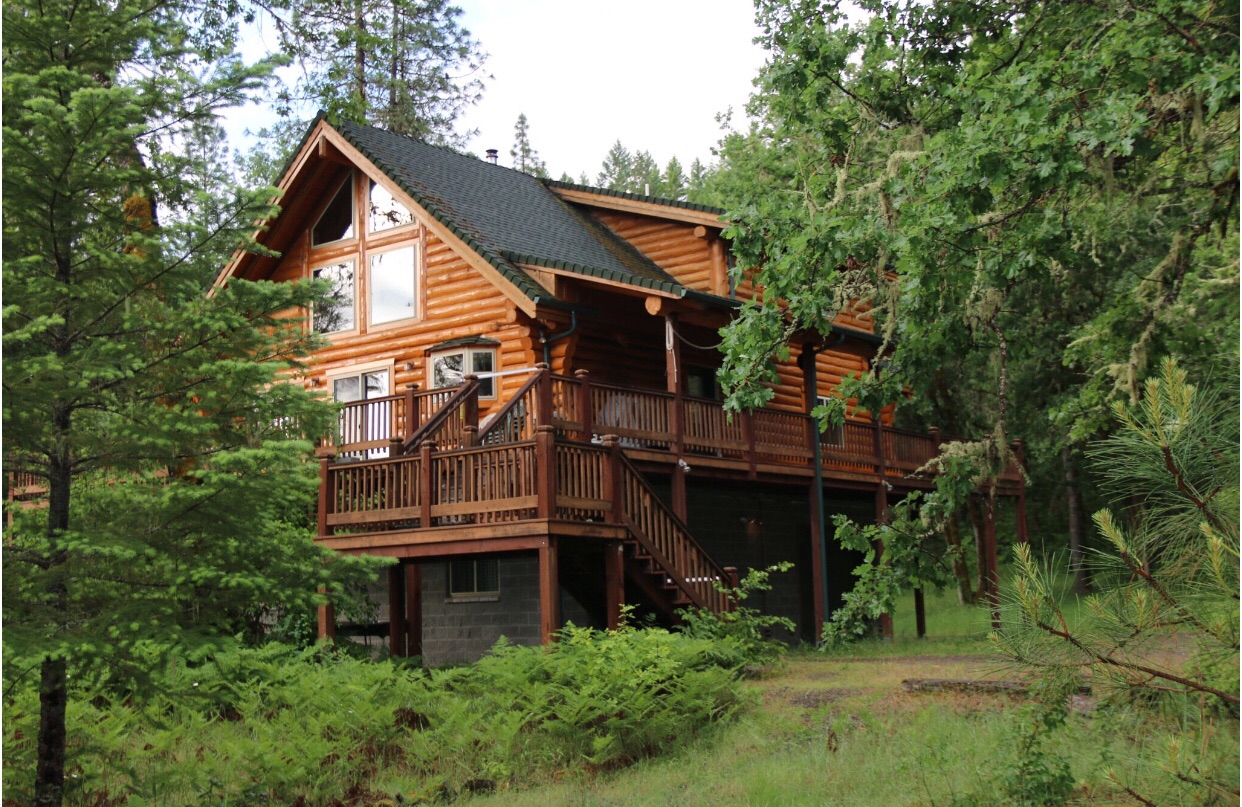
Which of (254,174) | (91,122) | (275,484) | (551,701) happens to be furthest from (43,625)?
(254,174)

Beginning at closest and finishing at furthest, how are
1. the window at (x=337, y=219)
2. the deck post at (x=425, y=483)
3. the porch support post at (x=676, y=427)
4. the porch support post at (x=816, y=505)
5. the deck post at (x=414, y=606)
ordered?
the deck post at (x=425, y=483)
the deck post at (x=414, y=606)
the porch support post at (x=676, y=427)
the porch support post at (x=816, y=505)
the window at (x=337, y=219)

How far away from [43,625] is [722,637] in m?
8.38

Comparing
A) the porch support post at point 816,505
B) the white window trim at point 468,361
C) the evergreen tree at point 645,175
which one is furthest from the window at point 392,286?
the evergreen tree at point 645,175

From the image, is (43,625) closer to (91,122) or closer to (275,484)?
(275,484)

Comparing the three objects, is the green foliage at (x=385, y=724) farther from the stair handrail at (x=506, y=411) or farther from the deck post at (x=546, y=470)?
the stair handrail at (x=506, y=411)

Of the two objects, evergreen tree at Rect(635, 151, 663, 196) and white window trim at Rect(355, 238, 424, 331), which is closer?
white window trim at Rect(355, 238, 424, 331)

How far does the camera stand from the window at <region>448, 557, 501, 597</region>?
64.4 feet

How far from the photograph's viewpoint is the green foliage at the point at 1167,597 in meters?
5.45

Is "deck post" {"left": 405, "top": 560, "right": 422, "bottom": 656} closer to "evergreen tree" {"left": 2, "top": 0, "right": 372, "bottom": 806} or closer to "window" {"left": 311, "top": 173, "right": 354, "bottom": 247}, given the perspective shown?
"evergreen tree" {"left": 2, "top": 0, "right": 372, "bottom": 806}

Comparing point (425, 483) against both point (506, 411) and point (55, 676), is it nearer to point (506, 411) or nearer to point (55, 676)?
point (506, 411)

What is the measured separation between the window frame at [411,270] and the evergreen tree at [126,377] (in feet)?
40.1

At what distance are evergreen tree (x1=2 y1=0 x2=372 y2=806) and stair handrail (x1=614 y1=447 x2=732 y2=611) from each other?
19.9ft

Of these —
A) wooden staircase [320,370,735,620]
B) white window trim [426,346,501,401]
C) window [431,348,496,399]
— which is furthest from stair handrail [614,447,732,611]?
window [431,348,496,399]

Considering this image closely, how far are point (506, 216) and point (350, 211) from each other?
121 inches
